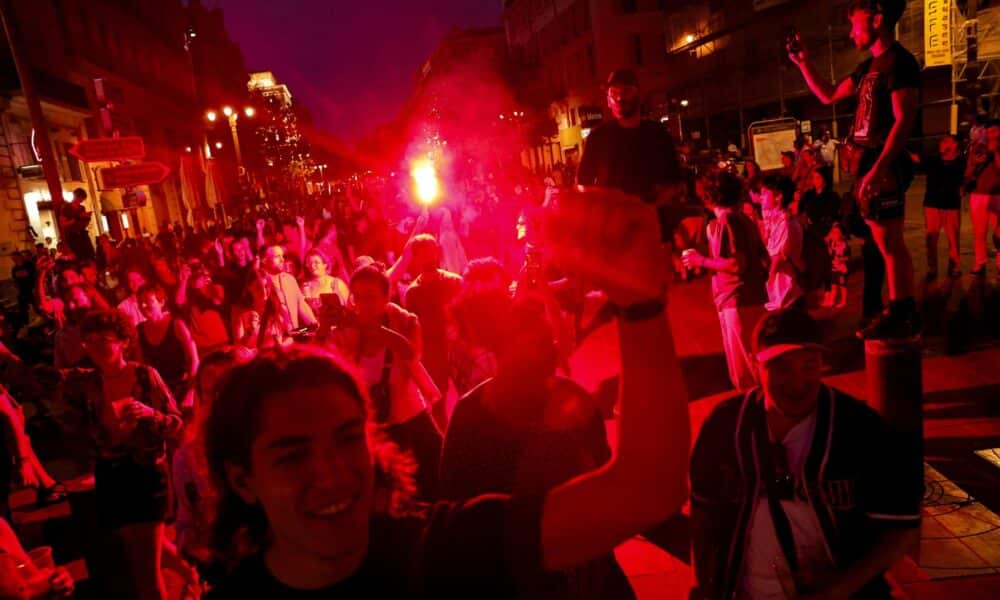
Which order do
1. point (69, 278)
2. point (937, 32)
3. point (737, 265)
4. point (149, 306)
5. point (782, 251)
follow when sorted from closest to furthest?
point (737, 265)
point (782, 251)
point (149, 306)
point (69, 278)
point (937, 32)

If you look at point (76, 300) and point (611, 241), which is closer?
point (611, 241)

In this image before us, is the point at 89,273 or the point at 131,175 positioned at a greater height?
the point at 131,175

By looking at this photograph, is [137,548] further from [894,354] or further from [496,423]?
[894,354]

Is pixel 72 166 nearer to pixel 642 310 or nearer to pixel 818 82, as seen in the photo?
pixel 818 82

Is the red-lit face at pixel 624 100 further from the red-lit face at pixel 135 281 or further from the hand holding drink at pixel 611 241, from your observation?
the red-lit face at pixel 135 281

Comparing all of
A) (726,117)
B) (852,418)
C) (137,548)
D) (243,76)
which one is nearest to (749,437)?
(852,418)

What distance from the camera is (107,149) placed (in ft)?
31.4

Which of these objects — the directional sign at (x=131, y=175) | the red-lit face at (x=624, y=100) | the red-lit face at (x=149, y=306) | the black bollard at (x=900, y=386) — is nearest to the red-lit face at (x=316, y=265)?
the red-lit face at (x=149, y=306)

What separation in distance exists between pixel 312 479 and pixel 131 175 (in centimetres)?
A: 1018

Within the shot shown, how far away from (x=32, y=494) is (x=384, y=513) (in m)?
6.89

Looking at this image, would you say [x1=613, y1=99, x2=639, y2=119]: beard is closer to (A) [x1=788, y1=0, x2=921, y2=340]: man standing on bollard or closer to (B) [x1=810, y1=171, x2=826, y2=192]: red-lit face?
(A) [x1=788, y1=0, x2=921, y2=340]: man standing on bollard

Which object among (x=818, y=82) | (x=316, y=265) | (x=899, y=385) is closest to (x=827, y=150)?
(x=316, y=265)

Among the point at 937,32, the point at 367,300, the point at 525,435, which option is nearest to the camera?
the point at 525,435

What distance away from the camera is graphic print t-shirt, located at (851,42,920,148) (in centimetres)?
338
